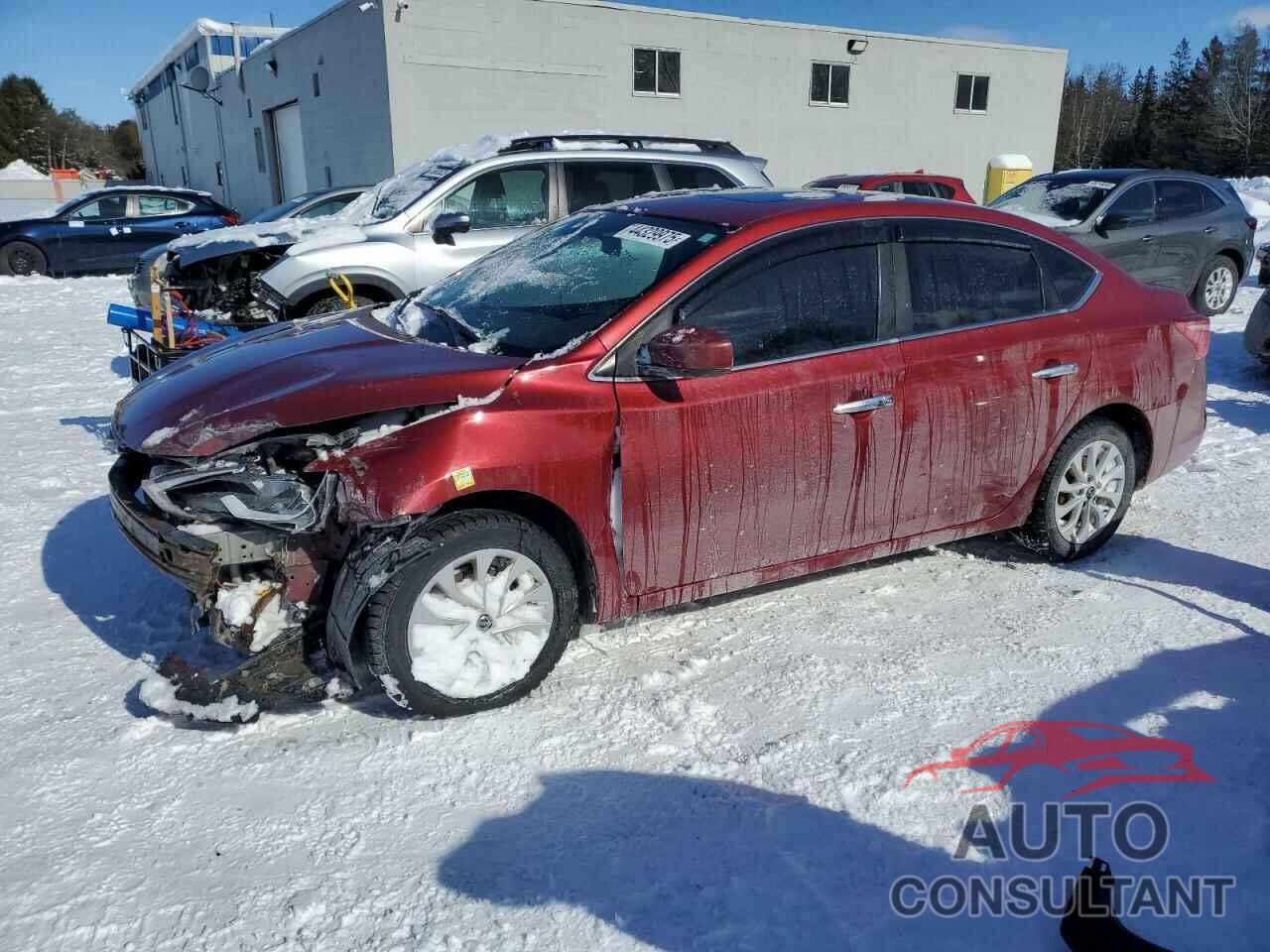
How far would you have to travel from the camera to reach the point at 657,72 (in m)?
22.1

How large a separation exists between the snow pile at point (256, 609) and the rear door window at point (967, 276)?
2.65m

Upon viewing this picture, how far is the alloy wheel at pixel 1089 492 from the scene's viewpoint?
4574 mm

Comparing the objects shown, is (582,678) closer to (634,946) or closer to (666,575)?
(666,575)

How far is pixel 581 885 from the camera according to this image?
2.61 meters

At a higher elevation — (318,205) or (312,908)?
(318,205)

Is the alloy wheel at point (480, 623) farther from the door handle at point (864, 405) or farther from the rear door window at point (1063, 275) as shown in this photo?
the rear door window at point (1063, 275)

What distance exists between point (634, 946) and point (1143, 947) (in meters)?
1.23

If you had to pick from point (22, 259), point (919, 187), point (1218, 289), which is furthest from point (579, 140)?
point (22, 259)

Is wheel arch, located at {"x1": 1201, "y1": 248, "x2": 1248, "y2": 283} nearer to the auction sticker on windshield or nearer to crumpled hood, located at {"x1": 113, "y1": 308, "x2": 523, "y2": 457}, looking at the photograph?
the auction sticker on windshield

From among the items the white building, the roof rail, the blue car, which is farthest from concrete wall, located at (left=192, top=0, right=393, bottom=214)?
the roof rail

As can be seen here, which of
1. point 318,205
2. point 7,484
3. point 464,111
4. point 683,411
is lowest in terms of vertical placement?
point 7,484

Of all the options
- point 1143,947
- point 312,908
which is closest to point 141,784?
point 312,908

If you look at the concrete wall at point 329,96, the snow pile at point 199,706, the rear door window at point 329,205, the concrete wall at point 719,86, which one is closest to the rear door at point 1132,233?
the rear door window at point 329,205

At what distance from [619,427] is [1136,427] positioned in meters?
2.89
